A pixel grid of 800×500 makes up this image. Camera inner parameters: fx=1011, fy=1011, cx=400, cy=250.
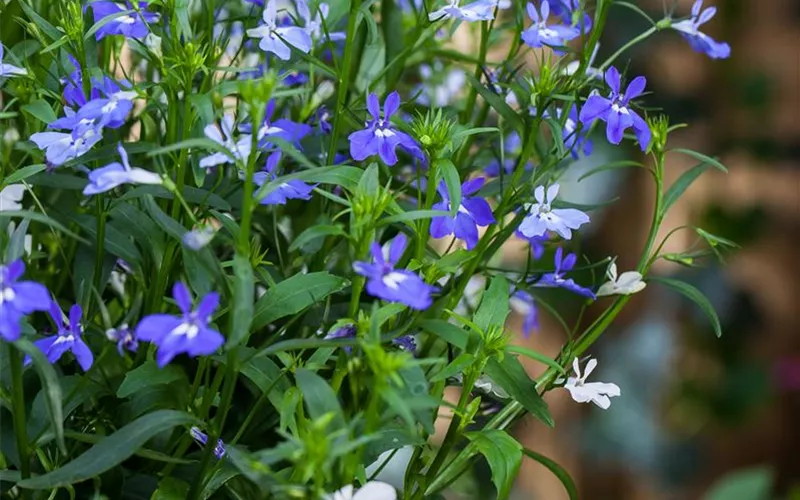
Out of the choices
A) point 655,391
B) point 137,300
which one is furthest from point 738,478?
point 137,300

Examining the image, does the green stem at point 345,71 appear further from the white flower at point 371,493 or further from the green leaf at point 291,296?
the white flower at point 371,493

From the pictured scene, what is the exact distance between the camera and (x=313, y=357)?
46 cm

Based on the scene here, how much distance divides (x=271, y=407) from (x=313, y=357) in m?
0.07

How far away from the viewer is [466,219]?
49cm

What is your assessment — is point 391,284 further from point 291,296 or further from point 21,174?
point 21,174

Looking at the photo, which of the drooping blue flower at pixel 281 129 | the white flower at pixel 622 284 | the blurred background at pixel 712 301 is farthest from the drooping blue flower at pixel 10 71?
the blurred background at pixel 712 301

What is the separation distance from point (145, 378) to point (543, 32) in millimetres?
276

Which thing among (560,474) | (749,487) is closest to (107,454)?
(560,474)

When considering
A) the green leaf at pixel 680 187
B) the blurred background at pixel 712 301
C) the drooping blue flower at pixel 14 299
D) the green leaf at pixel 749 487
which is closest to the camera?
the drooping blue flower at pixel 14 299

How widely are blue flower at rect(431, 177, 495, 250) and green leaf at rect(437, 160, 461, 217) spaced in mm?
23

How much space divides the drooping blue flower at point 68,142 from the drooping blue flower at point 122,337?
0.08 m

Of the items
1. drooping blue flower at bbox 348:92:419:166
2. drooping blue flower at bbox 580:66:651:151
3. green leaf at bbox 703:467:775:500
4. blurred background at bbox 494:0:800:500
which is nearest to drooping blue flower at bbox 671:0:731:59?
drooping blue flower at bbox 580:66:651:151

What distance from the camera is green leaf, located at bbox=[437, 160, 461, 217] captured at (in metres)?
0.44

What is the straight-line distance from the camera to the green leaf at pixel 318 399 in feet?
1.24
